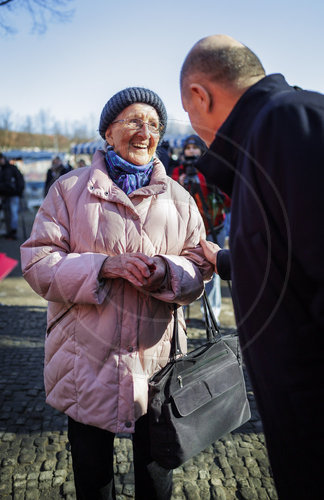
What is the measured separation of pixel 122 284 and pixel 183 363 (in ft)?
1.47

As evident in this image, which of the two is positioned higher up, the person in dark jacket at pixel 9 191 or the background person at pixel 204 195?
the background person at pixel 204 195

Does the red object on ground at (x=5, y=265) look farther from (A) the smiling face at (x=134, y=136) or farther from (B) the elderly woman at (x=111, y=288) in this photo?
(A) the smiling face at (x=134, y=136)

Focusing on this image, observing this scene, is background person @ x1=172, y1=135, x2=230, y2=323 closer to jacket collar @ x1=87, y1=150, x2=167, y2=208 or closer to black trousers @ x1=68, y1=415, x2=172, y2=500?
jacket collar @ x1=87, y1=150, x2=167, y2=208

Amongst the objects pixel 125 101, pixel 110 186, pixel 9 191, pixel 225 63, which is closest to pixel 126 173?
Answer: pixel 110 186

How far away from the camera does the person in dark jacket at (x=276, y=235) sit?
108cm

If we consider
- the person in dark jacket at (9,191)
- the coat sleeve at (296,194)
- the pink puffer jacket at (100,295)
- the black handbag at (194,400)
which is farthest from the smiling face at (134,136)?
the person in dark jacket at (9,191)

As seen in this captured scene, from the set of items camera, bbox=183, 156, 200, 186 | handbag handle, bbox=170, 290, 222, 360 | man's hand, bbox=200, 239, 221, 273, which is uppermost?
man's hand, bbox=200, 239, 221, 273

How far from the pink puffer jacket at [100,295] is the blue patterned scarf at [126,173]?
0.07 metres

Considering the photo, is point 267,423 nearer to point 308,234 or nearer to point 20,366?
point 308,234

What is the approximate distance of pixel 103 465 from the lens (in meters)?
→ 1.97

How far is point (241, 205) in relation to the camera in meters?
1.23

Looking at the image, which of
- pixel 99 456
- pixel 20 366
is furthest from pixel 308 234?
pixel 20 366

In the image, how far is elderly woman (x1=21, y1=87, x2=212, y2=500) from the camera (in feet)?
6.11

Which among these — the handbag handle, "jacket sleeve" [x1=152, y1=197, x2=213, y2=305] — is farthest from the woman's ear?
the handbag handle
